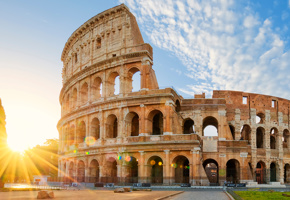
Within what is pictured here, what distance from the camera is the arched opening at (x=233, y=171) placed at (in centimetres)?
3625

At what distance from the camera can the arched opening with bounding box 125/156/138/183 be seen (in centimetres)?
3303

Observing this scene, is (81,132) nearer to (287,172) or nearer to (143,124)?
(143,124)

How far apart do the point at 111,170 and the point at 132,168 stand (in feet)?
7.42

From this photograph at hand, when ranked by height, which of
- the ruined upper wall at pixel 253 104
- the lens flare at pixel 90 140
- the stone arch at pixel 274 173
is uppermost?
the ruined upper wall at pixel 253 104

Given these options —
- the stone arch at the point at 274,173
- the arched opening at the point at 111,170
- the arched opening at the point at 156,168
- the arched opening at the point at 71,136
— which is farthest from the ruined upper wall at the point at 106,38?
the stone arch at the point at 274,173

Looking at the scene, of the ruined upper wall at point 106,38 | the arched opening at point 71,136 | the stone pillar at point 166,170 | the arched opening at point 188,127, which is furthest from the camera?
the arched opening at point 71,136

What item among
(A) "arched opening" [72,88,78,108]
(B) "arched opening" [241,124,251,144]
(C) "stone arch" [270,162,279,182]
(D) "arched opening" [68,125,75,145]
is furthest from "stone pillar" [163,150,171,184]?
(C) "stone arch" [270,162,279,182]

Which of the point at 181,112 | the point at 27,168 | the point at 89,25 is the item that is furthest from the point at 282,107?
the point at 27,168

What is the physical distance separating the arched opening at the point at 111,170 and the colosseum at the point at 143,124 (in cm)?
10

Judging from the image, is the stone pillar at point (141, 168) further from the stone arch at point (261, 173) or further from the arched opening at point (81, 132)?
the stone arch at point (261, 173)

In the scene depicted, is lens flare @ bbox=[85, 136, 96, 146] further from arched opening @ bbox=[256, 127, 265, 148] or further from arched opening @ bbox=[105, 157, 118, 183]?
arched opening @ bbox=[256, 127, 265, 148]

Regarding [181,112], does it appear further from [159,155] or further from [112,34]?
[112,34]

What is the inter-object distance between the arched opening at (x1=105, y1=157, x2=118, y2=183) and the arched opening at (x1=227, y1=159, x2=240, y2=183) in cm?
1239

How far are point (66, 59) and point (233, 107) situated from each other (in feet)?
80.3
